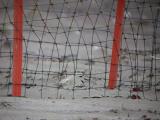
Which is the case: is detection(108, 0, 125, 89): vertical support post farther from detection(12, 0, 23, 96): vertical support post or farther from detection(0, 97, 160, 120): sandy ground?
→ detection(12, 0, 23, 96): vertical support post

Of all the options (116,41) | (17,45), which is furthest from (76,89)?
(17,45)

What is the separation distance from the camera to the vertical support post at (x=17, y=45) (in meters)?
6.51

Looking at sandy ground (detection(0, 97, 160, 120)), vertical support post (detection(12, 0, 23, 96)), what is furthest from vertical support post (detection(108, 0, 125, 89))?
vertical support post (detection(12, 0, 23, 96))

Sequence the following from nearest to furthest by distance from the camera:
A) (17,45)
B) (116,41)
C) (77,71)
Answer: (17,45)
(116,41)
(77,71)

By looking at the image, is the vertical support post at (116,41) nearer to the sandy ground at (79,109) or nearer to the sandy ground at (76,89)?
the sandy ground at (76,89)

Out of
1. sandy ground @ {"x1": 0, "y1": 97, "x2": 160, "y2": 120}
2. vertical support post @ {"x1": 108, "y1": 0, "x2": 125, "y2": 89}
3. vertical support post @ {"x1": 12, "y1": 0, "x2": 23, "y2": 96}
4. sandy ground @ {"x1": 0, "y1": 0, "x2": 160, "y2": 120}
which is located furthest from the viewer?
vertical support post @ {"x1": 108, "y1": 0, "x2": 125, "y2": 89}

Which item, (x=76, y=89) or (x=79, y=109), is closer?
(x=79, y=109)

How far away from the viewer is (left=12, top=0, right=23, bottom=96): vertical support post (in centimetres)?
651

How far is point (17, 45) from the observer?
6.60m

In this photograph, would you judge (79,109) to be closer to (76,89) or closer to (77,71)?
(76,89)

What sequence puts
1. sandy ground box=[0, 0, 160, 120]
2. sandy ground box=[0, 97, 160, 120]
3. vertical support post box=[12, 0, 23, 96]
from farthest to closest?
vertical support post box=[12, 0, 23, 96], sandy ground box=[0, 0, 160, 120], sandy ground box=[0, 97, 160, 120]

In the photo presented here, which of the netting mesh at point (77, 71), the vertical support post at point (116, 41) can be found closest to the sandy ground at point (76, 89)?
the netting mesh at point (77, 71)

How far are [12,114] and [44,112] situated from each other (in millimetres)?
495

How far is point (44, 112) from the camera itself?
6020 mm
